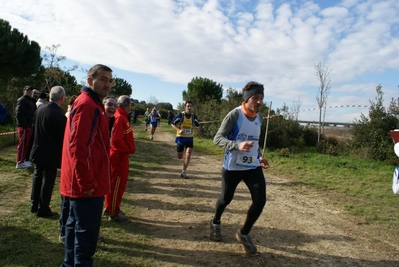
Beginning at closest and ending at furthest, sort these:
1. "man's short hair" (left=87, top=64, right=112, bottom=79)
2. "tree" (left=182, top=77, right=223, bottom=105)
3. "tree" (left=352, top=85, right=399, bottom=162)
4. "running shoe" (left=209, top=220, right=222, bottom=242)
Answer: "man's short hair" (left=87, top=64, right=112, bottom=79) → "running shoe" (left=209, top=220, right=222, bottom=242) → "tree" (left=352, top=85, right=399, bottom=162) → "tree" (left=182, top=77, right=223, bottom=105)

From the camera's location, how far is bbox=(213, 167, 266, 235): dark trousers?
3516 mm

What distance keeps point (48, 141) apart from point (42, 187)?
695mm

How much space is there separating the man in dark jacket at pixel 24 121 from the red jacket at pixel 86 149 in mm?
5398

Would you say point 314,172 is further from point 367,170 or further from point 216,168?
point 216,168

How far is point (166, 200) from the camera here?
5762 mm

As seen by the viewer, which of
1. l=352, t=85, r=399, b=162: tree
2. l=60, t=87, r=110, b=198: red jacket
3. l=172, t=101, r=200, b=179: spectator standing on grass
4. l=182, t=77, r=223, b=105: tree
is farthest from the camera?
l=182, t=77, r=223, b=105: tree

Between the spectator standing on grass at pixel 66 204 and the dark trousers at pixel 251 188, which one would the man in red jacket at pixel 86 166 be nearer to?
the spectator standing on grass at pixel 66 204

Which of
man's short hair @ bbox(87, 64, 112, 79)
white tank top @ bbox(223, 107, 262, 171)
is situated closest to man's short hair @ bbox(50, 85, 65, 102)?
man's short hair @ bbox(87, 64, 112, 79)

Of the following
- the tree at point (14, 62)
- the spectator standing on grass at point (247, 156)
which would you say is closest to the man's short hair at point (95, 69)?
the spectator standing on grass at point (247, 156)

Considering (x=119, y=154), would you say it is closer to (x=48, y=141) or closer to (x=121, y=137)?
(x=121, y=137)

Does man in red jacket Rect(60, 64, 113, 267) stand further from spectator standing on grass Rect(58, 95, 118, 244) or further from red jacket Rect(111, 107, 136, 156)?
red jacket Rect(111, 107, 136, 156)

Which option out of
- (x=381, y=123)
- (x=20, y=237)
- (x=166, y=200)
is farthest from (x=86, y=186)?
(x=381, y=123)

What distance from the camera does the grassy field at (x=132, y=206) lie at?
3412 mm

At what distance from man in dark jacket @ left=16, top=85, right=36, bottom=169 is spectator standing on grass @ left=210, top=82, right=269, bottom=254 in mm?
5630
